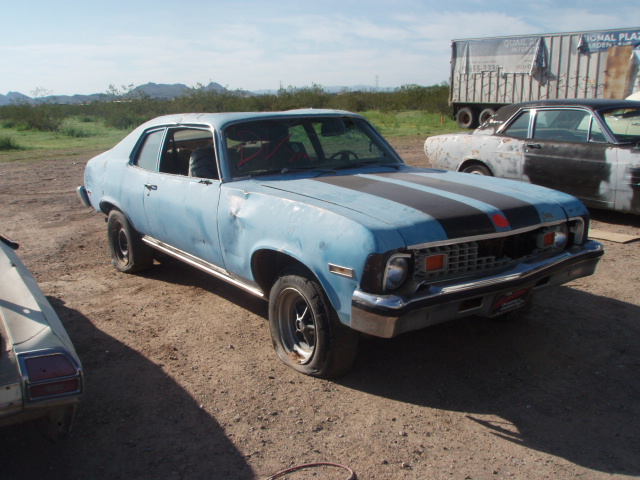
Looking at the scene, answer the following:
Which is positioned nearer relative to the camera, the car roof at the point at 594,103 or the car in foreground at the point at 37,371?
the car in foreground at the point at 37,371

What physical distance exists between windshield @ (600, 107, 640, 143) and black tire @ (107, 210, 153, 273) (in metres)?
5.53

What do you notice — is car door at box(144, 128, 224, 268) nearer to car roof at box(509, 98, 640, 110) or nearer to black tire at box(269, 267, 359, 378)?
black tire at box(269, 267, 359, 378)

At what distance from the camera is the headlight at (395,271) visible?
3014 millimetres

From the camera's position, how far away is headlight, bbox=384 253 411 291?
301 centimetres

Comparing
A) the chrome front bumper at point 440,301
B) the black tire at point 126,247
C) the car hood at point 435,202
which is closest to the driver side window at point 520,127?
the car hood at point 435,202

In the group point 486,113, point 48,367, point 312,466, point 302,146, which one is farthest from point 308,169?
point 486,113

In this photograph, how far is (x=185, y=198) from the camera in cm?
446

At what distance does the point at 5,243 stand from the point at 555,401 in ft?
11.5

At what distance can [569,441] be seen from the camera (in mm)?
2904

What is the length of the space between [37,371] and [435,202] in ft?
7.46

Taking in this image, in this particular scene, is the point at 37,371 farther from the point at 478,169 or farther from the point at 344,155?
the point at 478,169

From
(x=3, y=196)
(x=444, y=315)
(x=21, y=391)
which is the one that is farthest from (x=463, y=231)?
(x=3, y=196)

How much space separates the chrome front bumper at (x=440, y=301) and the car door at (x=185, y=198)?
154cm

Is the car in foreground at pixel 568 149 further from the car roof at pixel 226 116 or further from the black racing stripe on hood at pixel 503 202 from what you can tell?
the black racing stripe on hood at pixel 503 202
